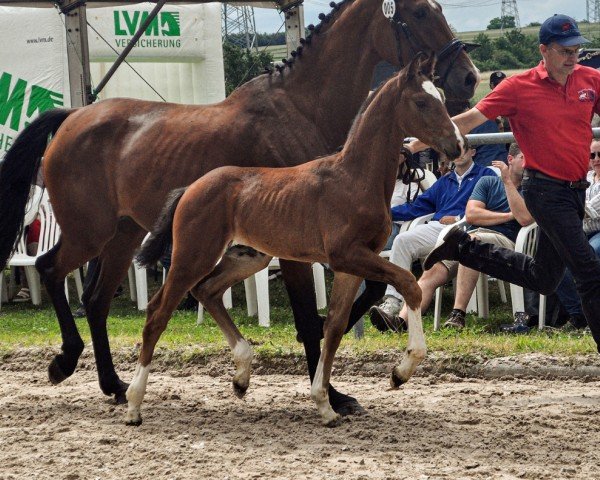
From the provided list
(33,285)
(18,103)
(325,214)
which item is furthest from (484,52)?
(325,214)

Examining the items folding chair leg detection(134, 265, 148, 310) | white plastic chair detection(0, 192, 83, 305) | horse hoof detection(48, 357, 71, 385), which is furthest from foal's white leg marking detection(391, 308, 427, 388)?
white plastic chair detection(0, 192, 83, 305)

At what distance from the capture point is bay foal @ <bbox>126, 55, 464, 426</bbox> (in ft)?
17.5

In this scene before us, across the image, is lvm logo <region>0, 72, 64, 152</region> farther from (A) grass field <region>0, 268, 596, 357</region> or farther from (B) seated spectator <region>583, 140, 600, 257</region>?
(B) seated spectator <region>583, 140, 600, 257</region>

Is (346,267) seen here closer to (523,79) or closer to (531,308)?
(523,79)

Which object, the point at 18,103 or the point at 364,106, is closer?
the point at 364,106

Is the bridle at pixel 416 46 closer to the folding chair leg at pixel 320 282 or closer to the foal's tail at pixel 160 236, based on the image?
the foal's tail at pixel 160 236

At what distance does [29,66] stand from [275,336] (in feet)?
22.2

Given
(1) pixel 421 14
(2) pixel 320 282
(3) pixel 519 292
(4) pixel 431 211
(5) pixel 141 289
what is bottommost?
(5) pixel 141 289

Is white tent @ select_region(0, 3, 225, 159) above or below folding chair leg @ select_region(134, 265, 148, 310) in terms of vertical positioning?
above

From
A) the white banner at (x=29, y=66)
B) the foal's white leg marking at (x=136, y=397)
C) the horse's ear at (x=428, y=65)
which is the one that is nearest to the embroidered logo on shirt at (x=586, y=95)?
the horse's ear at (x=428, y=65)

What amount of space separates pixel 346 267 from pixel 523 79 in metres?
1.74

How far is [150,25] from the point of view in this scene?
1438 centimetres

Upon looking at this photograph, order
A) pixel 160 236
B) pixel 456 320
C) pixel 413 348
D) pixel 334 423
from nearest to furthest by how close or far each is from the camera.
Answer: pixel 413 348
pixel 334 423
pixel 160 236
pixel 456 320

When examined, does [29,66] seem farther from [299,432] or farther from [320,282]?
[299,432]
